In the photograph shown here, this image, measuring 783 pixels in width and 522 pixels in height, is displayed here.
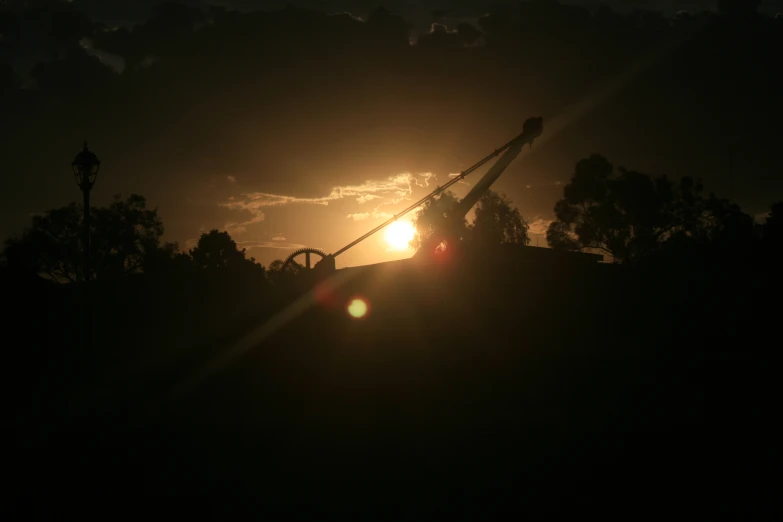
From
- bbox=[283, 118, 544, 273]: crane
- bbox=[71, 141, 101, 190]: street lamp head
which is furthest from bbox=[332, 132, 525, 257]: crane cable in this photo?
bbox=[71, 141, 101, 190]: street lamp head

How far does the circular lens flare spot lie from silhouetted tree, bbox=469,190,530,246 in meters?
37.1

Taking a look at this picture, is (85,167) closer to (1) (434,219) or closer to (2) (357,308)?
(2) (357,308)

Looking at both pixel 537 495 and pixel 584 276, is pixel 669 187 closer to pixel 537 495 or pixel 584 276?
pixel 584 276

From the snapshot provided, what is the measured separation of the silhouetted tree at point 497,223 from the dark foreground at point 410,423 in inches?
1430

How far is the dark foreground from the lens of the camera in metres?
9.31

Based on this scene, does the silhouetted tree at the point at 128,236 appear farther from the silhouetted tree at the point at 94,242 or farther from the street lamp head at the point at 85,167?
the street lamp head at the point at 85,167

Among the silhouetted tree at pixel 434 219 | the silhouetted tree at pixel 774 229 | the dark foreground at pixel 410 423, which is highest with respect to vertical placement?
the silhouetted tree at pixel 434 219

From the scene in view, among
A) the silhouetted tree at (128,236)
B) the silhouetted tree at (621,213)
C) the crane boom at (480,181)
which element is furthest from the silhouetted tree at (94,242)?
the silhouetted tree at (621,213)

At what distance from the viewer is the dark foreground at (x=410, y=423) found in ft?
30.6

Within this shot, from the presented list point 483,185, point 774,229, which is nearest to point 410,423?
point 774,229

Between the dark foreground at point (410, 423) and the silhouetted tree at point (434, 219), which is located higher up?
the silhouetted tree at point (434, 219)

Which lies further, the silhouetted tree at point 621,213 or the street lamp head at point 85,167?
the silhouetted tree at point 621,213

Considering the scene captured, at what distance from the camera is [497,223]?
6619cm

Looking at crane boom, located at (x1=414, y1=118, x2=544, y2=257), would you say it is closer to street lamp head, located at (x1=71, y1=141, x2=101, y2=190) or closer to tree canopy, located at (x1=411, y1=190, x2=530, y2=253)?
tree canopy, located at (x1=411, y1=190, x2=530, y2=253)
